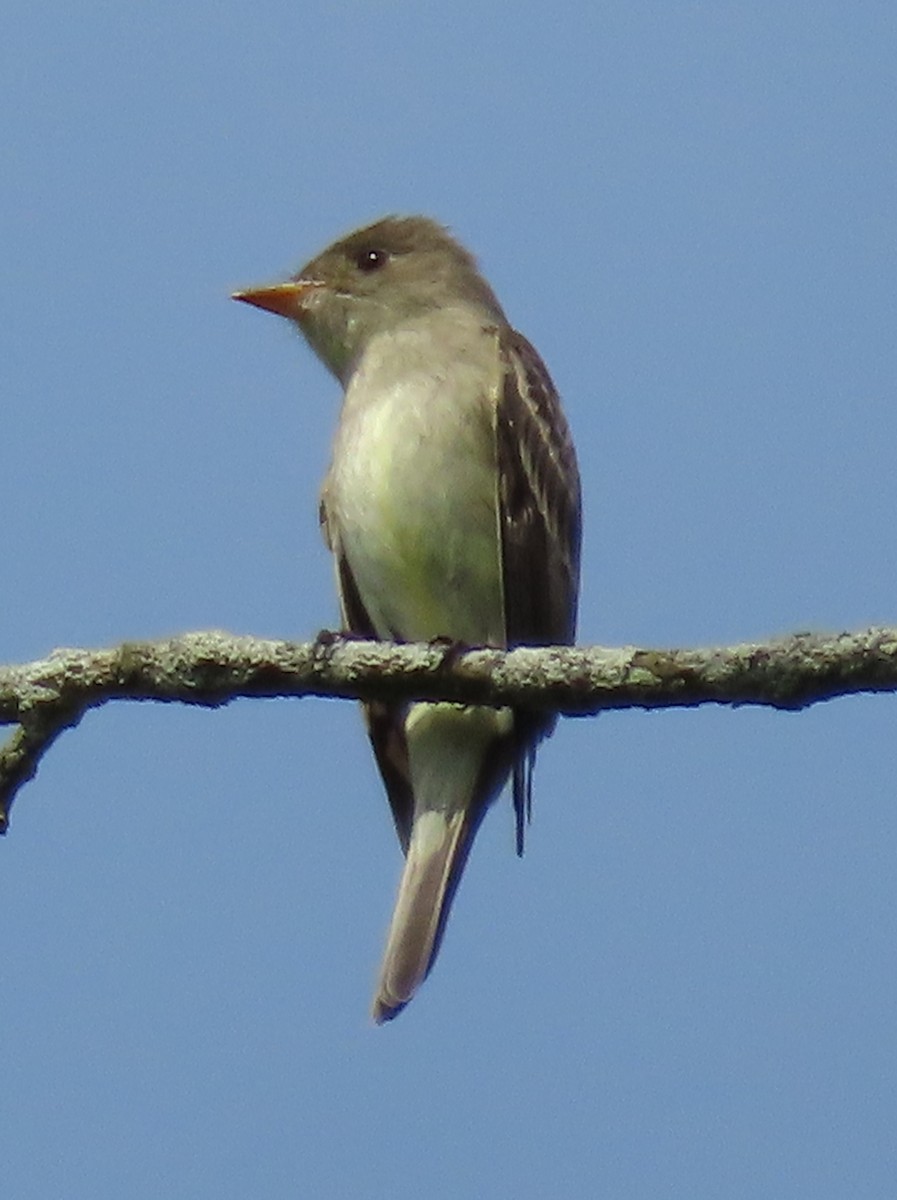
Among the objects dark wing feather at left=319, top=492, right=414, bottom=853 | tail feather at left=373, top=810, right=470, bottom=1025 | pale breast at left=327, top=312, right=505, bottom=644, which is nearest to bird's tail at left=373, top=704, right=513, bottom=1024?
tail feather at left=373, top=810, right=470, bottom=1025

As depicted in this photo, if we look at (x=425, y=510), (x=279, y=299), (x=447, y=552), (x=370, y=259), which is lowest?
(x=447, y=552)

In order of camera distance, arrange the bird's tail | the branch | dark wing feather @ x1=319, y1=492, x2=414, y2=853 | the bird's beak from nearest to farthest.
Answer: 1. the branch
2. the bird's tail
3. dark wing feather @ x1=319, y1=492, x2=414, y2=853
4. the bird's beak

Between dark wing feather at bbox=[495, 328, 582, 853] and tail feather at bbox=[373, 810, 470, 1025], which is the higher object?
dark wing feather at bbox=[495, 328, 582, 853]

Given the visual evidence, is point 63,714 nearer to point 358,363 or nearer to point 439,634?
point 439,634

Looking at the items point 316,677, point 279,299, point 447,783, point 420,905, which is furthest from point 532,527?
point 316,677

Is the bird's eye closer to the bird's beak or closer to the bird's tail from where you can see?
the bird's beak

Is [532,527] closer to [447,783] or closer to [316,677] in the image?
[447,783]

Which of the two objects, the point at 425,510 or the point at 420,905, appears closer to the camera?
the point at 420,905

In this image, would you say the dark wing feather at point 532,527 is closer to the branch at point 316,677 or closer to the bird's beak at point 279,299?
the bird's beak at point 279,299
